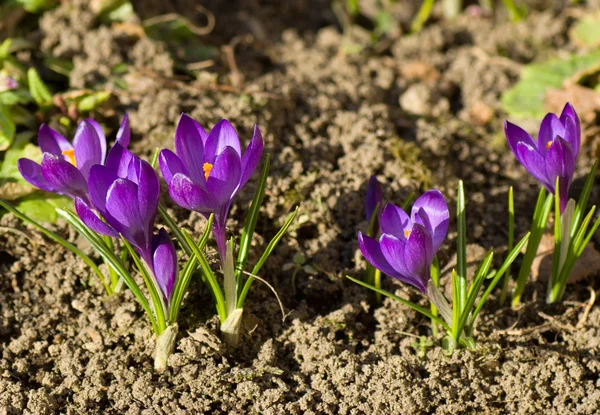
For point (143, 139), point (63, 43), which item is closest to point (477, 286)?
point (143, 139)

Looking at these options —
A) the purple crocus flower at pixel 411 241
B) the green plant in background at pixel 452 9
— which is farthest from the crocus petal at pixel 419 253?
the green plant in background at pixel 452 9

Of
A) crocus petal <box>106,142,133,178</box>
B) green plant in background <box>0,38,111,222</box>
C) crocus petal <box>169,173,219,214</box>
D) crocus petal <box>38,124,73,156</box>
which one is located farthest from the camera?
green plant in background <box>0,38,111,222</box>

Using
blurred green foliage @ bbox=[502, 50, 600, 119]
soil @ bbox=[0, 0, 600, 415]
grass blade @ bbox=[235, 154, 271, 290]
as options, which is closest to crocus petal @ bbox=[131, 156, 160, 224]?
grass blade @ bbox=[235, 154, 271, 290]

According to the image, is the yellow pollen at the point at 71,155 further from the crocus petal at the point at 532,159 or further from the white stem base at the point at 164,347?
the crocus petal at the point at 532,159

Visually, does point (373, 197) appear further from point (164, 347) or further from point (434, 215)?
point (164, 347)

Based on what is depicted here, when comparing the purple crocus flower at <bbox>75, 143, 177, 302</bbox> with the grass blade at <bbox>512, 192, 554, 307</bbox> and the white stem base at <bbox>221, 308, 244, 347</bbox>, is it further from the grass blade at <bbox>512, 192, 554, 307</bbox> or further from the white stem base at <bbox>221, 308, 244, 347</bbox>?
the grass blade at <bbox>512, 192, 554, 307</bbox>

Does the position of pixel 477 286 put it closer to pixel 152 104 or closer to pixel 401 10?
pixel 152 104
